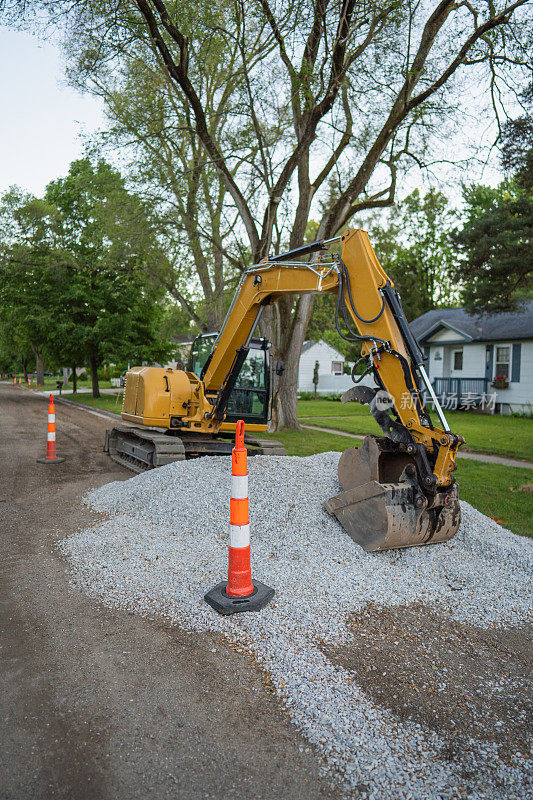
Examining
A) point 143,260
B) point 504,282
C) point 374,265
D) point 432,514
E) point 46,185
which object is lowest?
point 432,514

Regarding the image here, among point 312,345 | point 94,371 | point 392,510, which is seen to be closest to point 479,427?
point 392,510

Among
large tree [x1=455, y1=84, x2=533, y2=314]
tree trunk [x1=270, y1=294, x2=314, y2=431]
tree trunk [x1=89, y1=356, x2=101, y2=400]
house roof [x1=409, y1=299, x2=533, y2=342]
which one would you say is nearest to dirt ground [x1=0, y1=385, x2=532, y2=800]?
tree trunk [x1=270, y1=294, x2=314, y2=431]

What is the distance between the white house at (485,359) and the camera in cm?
2086

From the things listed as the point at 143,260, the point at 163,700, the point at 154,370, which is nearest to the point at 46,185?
the point at 143,260

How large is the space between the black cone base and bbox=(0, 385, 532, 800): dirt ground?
1.00 feet

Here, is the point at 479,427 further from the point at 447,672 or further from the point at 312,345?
the point at 312,345

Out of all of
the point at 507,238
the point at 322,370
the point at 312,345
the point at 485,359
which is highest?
the point at 507,238

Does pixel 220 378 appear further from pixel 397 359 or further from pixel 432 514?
pixel 432 514

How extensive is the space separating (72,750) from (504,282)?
13.4m

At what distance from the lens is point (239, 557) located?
12.1 feet

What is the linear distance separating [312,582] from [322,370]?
3495 centimetres

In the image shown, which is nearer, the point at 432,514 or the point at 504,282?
the point at 432,514

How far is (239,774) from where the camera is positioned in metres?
2.18

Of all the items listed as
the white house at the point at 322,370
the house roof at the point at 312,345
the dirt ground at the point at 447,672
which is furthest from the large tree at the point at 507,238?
the house roof at the point at 312,345
